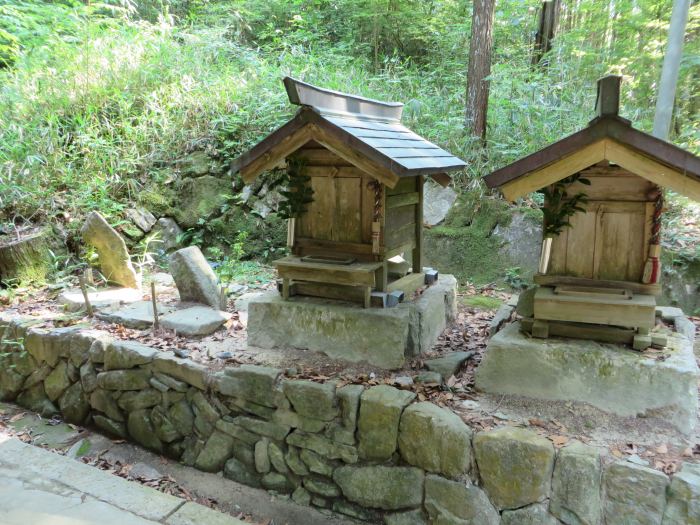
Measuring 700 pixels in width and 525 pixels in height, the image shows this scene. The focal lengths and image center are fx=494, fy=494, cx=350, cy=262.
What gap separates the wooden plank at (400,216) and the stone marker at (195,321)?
2.08 metres

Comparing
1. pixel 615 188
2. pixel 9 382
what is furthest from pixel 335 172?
pixel 9 382

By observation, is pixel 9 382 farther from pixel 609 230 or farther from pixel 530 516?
pixel 609 230

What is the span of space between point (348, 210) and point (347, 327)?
1001mm

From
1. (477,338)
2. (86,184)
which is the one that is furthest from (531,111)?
(86,184)

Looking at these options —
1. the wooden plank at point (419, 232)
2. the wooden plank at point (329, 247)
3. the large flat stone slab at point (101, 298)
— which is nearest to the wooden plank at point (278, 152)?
the wooden plank at point (329, 247)

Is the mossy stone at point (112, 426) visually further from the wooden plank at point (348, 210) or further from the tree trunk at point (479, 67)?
the tree trunk at point (479, 67)

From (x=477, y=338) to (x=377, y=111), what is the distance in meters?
2.45

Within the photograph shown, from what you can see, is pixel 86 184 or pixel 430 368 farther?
pixel 86 184

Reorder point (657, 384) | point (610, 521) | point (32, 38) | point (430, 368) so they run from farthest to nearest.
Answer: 1. point (32, 38)
2. point (430, 368)
3. point (657, 384)
4. point (610, 521)

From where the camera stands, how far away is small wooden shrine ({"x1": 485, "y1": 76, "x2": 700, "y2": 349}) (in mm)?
3197

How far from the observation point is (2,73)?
9.04 m

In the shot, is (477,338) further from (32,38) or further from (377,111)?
(32,38)

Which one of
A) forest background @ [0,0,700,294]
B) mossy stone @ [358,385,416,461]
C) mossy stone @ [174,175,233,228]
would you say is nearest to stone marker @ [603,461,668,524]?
mossy stone @ [358,385,416,461]

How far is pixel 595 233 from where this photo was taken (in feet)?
11.5
